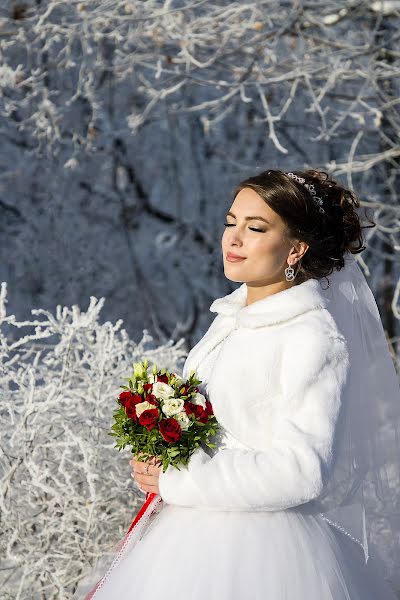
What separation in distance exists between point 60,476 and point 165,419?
54.8 inches

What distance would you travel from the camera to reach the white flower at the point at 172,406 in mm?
2236

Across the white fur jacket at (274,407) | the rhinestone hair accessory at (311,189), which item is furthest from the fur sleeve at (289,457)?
the rhinestone hair accessory at (311,189)

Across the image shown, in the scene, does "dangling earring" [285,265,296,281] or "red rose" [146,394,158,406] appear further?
"dangling earring" [285,265,296,281]

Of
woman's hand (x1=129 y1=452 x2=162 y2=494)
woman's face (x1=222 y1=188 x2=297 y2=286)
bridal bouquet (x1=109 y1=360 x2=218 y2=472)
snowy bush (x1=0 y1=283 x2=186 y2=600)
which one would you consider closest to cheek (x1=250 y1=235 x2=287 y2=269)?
woman's face (x1=222 y1=188 x2=297 y2=286)

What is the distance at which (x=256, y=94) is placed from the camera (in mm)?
7430

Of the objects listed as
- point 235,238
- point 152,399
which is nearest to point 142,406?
point 152,399

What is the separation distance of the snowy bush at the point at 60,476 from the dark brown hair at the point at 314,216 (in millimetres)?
1048

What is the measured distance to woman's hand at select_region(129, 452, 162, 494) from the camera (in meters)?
2.33

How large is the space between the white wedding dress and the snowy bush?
2.89 feet

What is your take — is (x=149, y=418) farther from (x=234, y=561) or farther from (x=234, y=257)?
(x=234, y=257)

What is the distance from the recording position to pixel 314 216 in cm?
251

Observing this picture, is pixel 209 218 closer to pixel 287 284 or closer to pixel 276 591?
pixel 287 284

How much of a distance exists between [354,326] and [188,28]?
3787mm

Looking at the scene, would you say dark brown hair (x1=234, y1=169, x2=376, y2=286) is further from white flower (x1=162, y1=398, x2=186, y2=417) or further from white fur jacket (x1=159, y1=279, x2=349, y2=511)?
white flower (x1=162, y1=398, x2=186, y2=417)
